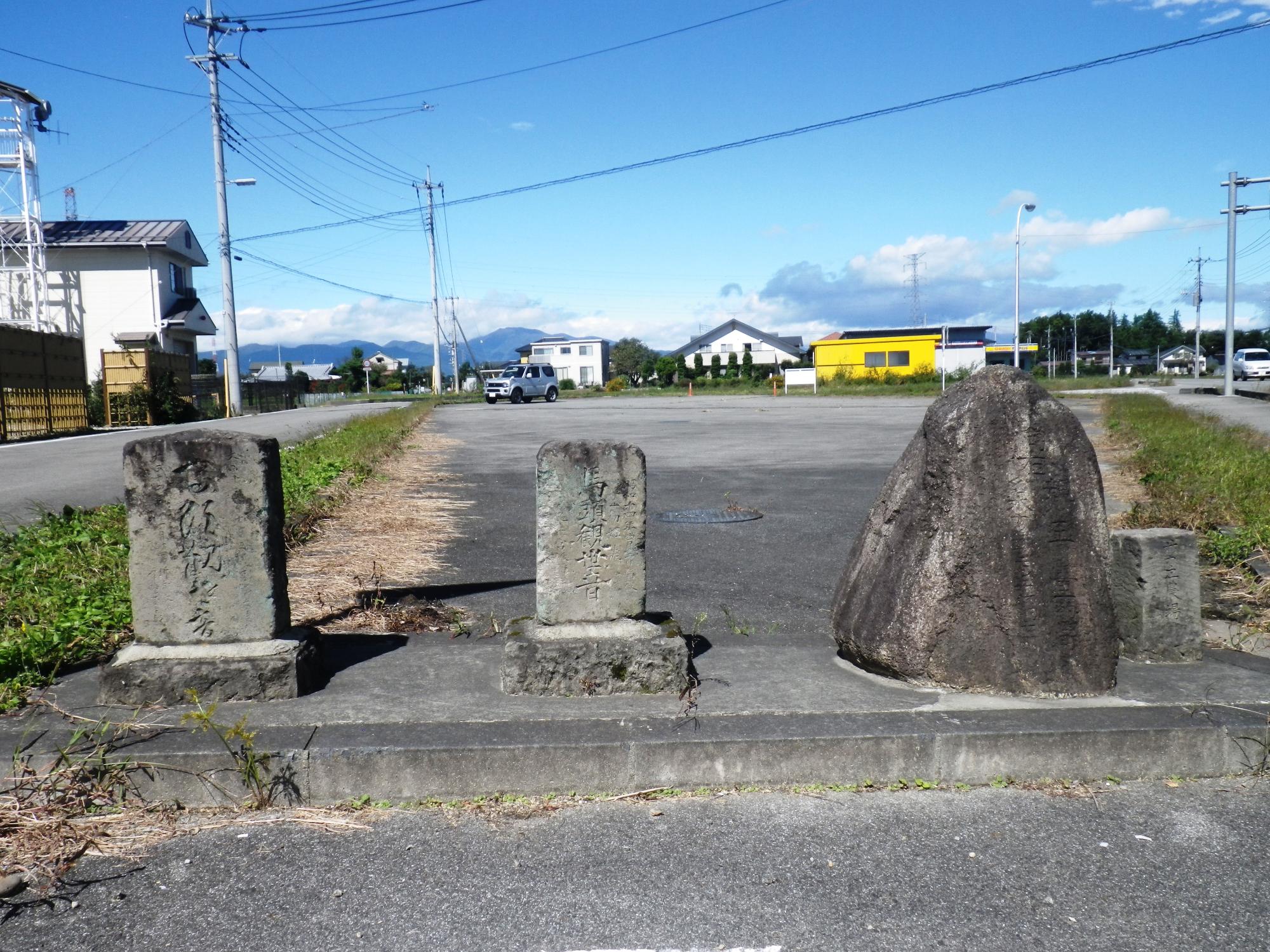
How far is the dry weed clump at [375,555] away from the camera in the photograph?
5.47m

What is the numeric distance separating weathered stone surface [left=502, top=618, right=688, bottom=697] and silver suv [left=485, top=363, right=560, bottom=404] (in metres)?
43.5

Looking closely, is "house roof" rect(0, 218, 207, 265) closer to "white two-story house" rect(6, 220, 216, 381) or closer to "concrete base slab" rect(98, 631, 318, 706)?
"white two-story house" rect(6, 220, 216, 381)

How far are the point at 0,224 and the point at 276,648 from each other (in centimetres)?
4462

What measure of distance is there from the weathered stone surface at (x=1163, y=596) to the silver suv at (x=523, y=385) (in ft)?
142

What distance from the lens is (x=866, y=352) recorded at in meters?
71.0

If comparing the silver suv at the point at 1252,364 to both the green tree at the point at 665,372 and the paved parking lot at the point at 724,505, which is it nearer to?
the green tree at the point at 665,372

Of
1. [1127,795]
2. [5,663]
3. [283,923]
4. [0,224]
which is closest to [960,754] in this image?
[1127,795]

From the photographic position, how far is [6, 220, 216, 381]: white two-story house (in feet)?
138

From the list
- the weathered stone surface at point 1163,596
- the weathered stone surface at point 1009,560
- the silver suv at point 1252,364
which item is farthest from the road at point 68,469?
the silver suv at point 1252,364

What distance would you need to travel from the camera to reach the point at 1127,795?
11.8 feet

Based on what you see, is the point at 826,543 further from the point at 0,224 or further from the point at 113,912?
the point at 0,224

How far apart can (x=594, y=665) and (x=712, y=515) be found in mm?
5281

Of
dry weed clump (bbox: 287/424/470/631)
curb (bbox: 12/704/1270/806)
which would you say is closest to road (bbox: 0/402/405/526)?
dry weed clump (bbox: 287/424/470/631)

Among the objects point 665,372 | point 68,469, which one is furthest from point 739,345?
point 68,469
